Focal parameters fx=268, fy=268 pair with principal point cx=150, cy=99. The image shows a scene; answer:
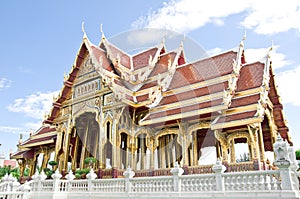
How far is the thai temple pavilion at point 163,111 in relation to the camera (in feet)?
29.1

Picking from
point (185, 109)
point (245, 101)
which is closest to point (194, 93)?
point (185, 109)

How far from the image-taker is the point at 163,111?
10.1 meters

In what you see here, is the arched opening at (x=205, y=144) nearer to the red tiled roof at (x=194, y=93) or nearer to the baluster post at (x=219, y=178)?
the red tiled roof at (x=194, y=93)

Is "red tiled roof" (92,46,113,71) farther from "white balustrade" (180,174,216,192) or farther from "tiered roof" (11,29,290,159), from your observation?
"white balustrade" (180,174,216,192)

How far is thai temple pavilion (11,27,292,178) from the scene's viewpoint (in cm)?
888

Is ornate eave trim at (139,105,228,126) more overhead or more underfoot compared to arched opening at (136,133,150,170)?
more overhead

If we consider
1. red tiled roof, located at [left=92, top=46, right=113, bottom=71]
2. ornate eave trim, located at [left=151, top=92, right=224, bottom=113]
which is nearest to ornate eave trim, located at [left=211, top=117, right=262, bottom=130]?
ornate eave trim, located at [left=151, top=92, right=224, bottom=113]

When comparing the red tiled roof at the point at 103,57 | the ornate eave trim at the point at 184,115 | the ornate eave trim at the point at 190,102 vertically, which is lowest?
the ornate eave trim at the point at 184,115

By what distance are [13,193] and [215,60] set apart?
30.7 feet

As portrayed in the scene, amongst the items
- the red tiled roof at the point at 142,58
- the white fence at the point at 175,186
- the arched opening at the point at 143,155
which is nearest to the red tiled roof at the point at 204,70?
the red tiled roof at the point at 142,58

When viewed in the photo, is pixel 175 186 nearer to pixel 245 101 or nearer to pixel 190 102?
pixel 190 102

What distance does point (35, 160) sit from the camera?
1534cm

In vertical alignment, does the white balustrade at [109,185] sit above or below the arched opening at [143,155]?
below

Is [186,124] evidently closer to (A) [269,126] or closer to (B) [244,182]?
(A) [269,126]
